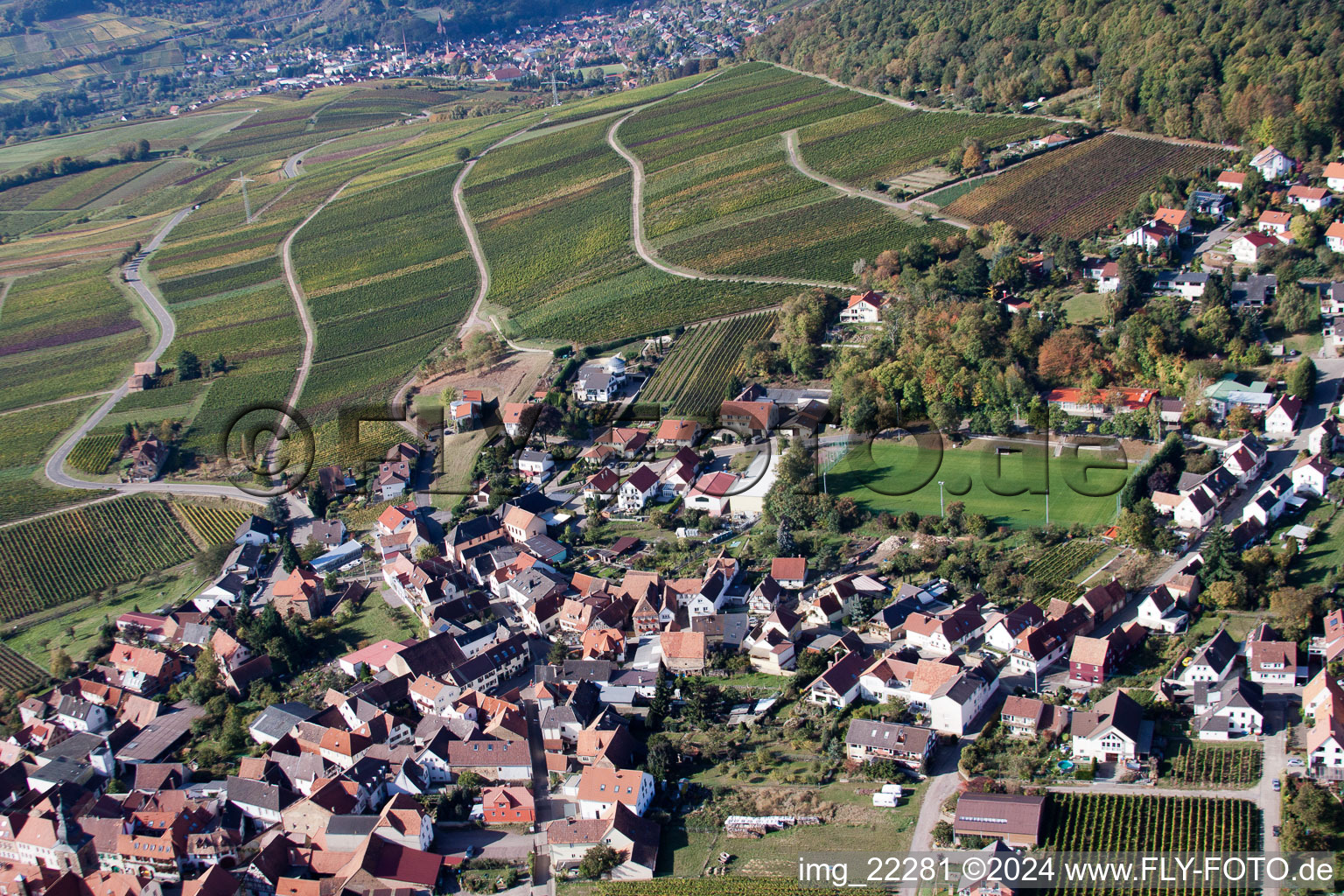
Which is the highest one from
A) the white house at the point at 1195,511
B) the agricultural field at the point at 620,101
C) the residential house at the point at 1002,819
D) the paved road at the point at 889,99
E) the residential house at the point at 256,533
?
the paved road at the point at 889,99

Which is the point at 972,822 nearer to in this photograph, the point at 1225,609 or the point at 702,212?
the point at 1225,609

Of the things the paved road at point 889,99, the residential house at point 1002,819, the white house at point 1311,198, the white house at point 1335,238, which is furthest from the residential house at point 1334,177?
the residential house at point 1002,819

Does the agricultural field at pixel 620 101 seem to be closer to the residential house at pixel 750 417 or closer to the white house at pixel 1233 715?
the residential house at pixel 750 417

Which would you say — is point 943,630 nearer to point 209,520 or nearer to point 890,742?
point 890,742

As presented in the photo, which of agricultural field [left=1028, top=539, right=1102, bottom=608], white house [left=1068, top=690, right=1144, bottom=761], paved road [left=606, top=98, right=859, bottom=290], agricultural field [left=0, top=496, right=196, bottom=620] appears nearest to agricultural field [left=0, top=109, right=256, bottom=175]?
paved road [left=606, top=98, right=859, bottom=290]

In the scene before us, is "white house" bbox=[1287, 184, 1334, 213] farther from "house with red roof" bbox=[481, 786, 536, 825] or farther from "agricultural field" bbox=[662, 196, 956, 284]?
"house with red roof" bbox=[481, 786, 536, 825]
